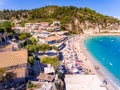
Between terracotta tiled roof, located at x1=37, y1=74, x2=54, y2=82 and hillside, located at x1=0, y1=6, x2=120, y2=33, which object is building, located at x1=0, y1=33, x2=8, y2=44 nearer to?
terracotta tiled roof, located at x1=37, y1=74, x2=54, y2=82

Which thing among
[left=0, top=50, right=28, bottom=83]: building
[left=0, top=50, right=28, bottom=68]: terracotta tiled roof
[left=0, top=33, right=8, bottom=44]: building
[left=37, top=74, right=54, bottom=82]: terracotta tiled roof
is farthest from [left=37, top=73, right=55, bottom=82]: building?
[left=0, top=33, right=8, bottom=44]: building

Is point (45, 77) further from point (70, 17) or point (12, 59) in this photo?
point (70, 17)

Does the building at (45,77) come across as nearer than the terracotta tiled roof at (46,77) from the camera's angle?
Yes

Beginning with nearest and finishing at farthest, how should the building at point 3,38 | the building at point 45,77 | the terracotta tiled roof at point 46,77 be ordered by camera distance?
1. the building at point 45,77
2. the terracotta tiled roof at point 46,77
3. the building at point 3,38

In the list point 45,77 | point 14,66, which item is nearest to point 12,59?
point 14,66

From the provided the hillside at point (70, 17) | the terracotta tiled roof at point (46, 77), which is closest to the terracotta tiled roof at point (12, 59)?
the terracotta tiled roof at point (46, 77)

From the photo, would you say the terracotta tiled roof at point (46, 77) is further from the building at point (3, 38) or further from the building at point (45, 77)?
the building at point (3, 38)
